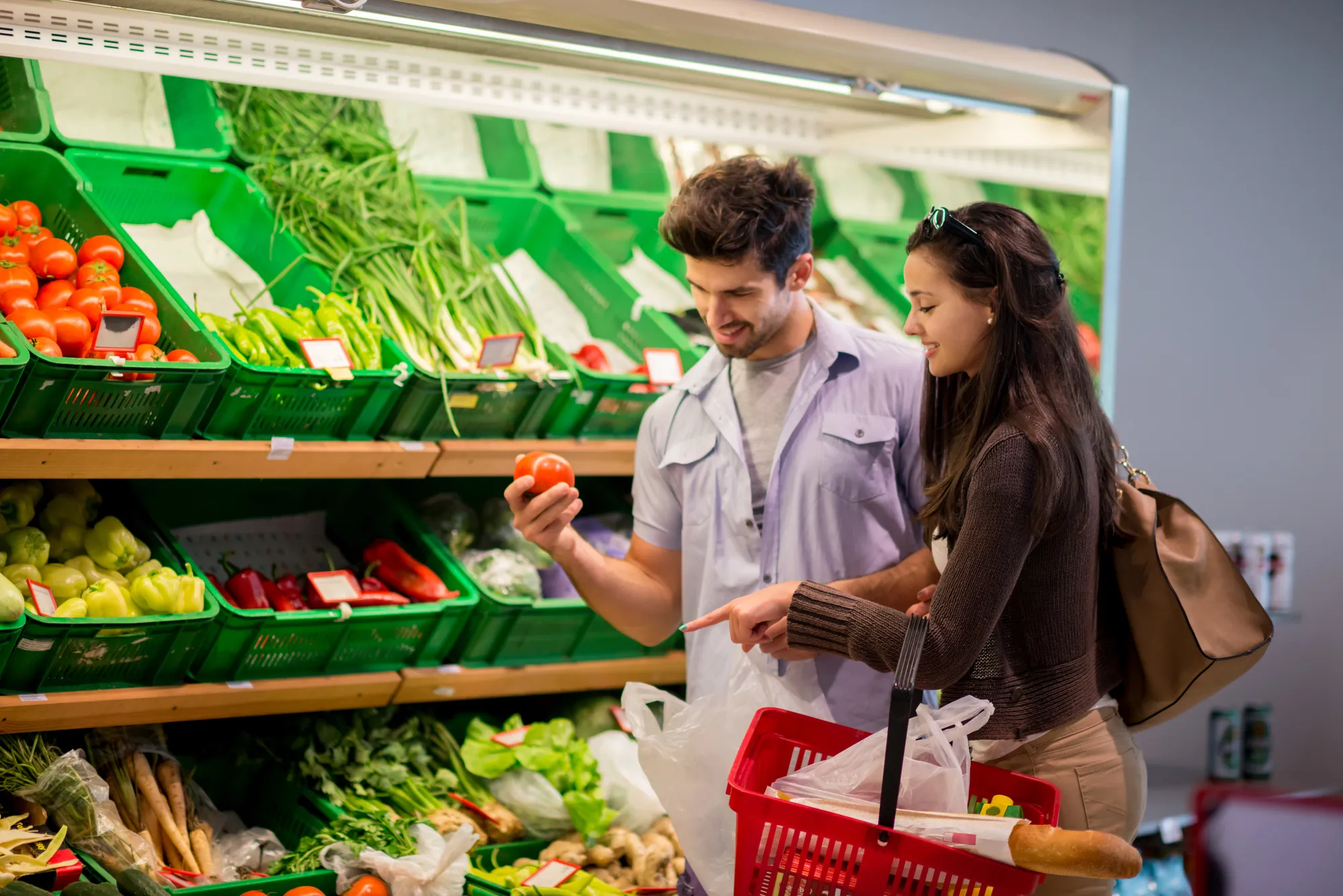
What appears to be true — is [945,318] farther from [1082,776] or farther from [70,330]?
[70,330]

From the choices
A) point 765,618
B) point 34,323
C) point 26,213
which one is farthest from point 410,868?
point 26,213

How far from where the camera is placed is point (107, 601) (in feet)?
8.95

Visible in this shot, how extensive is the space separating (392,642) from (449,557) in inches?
12.4

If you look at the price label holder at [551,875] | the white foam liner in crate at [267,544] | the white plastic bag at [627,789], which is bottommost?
the white plastic bag at [627,789]

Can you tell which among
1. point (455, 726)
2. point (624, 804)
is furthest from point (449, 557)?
point (624, 804)

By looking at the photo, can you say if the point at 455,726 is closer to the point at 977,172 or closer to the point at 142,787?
the point at 142,787

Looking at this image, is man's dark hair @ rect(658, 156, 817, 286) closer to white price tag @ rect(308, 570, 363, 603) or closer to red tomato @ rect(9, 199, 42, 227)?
white price tag @ rect(308, 570, 363, 603)

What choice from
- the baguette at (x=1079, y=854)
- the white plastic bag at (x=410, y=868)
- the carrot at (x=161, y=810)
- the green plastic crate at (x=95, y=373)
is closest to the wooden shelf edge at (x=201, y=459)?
the green plastic crate at (x=95, y=373)

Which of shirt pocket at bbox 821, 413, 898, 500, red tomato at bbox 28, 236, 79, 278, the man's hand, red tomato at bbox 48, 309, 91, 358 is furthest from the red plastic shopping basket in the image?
red tomato at bbox 28, 236, 79, 278

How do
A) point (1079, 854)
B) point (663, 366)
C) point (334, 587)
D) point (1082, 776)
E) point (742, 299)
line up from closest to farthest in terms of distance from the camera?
point (1079, 854) → point (1082, 776) → point (742, 299) → point (334, 587) → point (663, 366)

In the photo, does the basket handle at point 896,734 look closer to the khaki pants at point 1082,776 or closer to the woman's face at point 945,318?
the khaki pants at point 1082,776

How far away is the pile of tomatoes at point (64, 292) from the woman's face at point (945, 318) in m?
1.60

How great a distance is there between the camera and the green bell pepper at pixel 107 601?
2723 mm

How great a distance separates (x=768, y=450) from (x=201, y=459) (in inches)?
49.0
